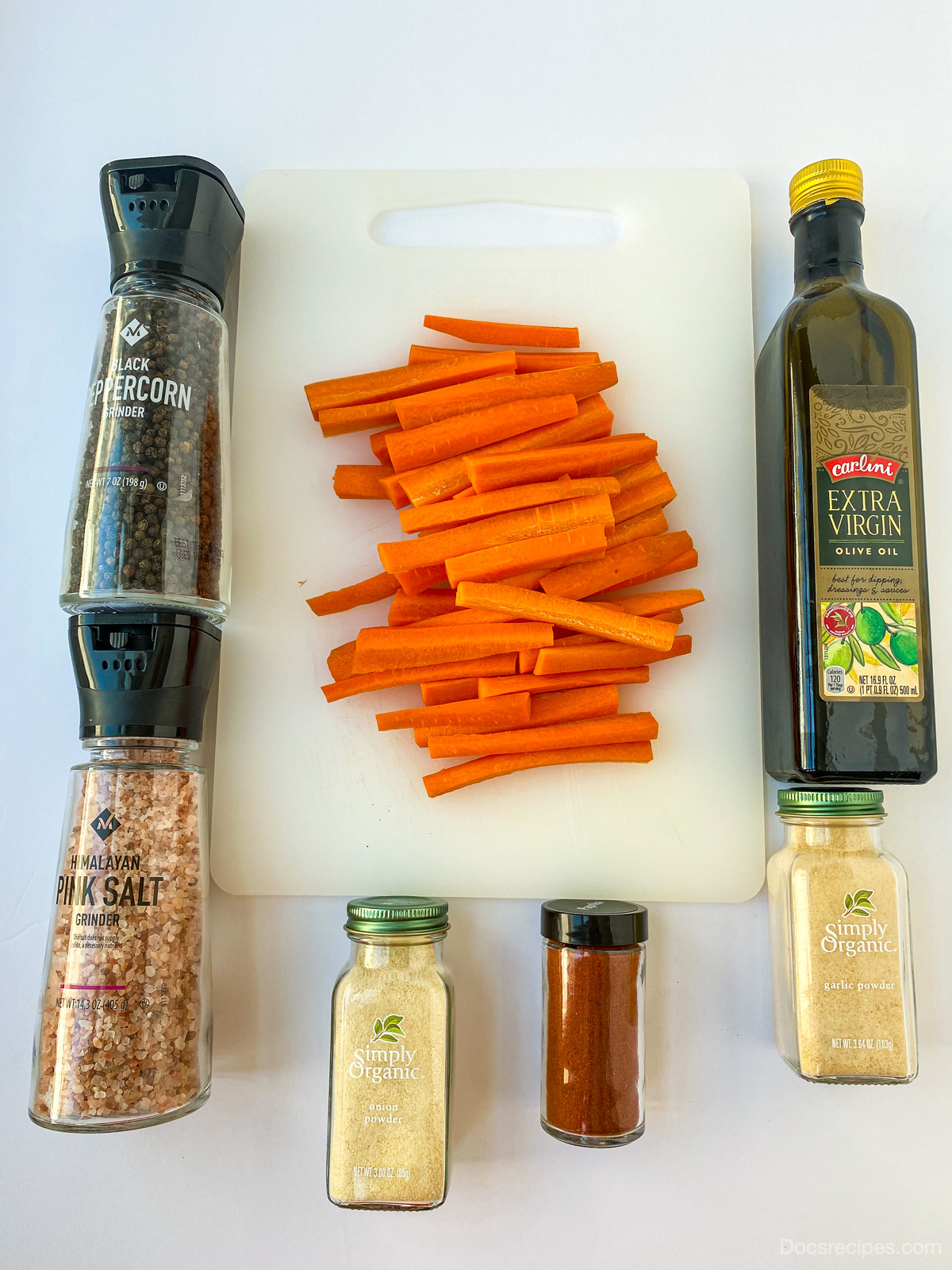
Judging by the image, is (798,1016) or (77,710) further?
(77,710)

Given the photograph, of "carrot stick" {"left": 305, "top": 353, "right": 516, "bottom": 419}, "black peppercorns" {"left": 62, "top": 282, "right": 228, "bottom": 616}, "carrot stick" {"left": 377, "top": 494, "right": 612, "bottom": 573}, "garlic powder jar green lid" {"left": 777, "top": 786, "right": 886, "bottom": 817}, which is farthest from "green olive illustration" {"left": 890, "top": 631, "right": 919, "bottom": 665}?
"black peppercorns" {"left": 62, "top": 282, "right": 228, "bottom": 616}

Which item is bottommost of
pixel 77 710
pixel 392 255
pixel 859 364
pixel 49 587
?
pixel 77 710

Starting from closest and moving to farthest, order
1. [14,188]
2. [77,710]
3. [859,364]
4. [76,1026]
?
1. [76,1026]
2. [859,364]
3. [77,710]
4. [14,188]

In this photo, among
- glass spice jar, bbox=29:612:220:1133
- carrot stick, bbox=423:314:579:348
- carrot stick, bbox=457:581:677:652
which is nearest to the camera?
glass spice jar, bbox=29:612:220:1133

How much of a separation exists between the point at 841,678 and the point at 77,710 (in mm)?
1007

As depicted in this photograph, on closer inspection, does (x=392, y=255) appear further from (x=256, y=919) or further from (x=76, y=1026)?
(x=76, y=1026)

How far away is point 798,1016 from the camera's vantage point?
0.99 meters

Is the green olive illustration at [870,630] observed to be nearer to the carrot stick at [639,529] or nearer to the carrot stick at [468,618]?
the carrot stick at [639,529]

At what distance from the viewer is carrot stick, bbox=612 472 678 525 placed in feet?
3.69

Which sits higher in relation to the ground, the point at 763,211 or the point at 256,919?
the point at 763,211

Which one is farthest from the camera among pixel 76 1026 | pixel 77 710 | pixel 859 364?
pixel 77 710

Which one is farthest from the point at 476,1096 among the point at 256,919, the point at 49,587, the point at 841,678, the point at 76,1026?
the point at 49,587

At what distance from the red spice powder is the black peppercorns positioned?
0.62 metres

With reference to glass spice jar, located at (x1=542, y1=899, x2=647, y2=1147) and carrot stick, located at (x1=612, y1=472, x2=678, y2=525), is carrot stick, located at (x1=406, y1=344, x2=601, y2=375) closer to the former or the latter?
carrot stick, located at (x1=612, y1=472, x2=678, y2=525)
